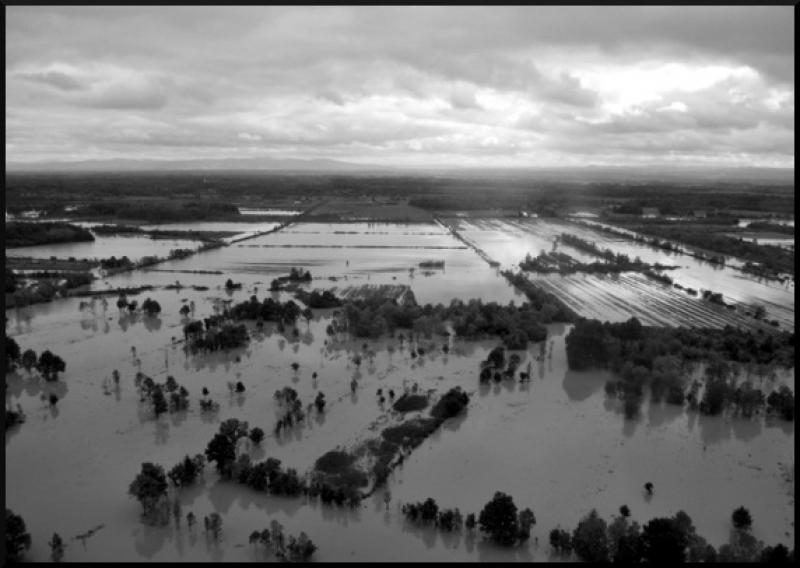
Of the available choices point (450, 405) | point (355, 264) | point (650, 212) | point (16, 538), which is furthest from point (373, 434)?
point (650, 212)

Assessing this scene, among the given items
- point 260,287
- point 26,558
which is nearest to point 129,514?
point 26,558

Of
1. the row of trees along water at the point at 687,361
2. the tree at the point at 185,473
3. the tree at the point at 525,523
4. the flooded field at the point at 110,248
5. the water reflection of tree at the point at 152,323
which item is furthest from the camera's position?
the flooded field at the point at 110,248

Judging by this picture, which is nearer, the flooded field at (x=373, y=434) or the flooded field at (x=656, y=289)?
the flooded field at (x=373, y=434)

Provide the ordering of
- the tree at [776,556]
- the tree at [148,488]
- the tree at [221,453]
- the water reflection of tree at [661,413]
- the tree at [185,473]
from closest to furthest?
the tree at [776,556] → the tree at [148,488] → the tree at [185,473] → the tree at [221,453] → the water reflection of tree at [661,413]

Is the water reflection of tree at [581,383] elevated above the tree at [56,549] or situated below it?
above

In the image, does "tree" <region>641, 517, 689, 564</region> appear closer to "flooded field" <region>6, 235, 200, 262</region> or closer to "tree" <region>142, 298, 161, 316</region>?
"tree" <region>142, 298, 161, 316</region>

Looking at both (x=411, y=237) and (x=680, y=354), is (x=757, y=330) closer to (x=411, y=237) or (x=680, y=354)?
(x=680, y=354)

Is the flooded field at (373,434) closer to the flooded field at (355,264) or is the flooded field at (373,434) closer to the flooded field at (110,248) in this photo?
the flooded field at (355,264)

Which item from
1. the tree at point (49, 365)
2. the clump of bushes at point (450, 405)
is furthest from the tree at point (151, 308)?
the clump of bushes at point (450, 405)
